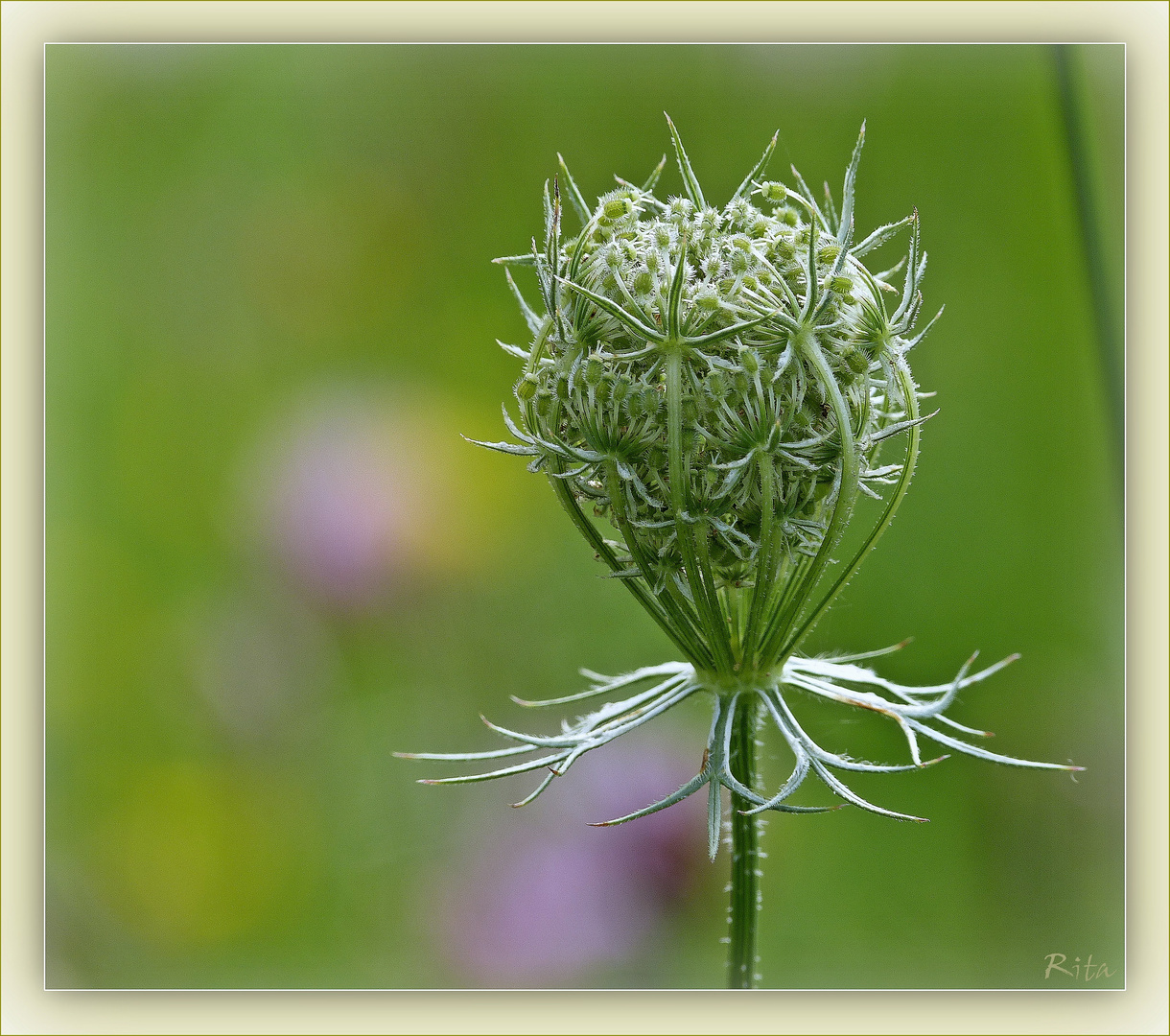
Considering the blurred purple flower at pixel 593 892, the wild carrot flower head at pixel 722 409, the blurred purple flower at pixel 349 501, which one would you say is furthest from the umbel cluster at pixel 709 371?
the blurred purple flower at pixel 349 501

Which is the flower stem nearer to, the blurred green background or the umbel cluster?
the umbel cluster

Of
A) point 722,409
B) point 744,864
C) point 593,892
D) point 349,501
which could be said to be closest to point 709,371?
point 722,409

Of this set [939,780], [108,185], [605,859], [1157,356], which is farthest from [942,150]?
[108,185]

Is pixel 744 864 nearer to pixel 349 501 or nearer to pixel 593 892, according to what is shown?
pixel 593 892

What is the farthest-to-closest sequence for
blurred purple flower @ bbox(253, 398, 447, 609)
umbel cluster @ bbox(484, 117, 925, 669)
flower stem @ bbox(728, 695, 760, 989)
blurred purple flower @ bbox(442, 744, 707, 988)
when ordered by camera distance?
1. blurred purple flower @ bbox(253, 398, 447, 609)
2. blurred purple flower @ bbox(442, 744, 707, 988)
3. flower stem @ bbox(728, 695, 760, 989)
4. umbel cluster @ bbox(484, 117, 925, 669)

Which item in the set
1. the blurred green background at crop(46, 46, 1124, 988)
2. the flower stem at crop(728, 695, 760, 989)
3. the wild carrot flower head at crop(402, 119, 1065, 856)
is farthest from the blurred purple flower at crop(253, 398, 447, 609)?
the flower stem at crop(728, 695, 760, 989)
